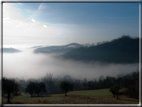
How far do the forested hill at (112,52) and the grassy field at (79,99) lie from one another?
1440mm

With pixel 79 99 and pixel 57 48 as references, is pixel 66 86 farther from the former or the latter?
pixel 57 48

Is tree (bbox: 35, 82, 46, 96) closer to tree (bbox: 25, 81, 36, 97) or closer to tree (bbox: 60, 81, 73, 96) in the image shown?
tree (bbox: 25, 81, 36, 97)

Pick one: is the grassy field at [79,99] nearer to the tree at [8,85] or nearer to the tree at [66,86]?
the tree at [66,86]

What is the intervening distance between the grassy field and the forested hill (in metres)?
1.44

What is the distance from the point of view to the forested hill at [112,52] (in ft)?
14.6

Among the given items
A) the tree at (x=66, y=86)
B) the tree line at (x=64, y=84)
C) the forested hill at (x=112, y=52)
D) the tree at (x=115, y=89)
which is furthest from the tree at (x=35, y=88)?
the tree at (x=115, y=89)

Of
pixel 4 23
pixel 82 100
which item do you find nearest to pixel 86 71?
pixel 82 100

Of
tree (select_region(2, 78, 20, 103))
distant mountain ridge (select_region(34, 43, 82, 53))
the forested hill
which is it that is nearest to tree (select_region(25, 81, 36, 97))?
tree (select_region(2, 78, 20, 103))

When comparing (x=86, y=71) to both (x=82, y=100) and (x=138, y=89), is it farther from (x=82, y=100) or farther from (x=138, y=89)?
(x=138, y=89)

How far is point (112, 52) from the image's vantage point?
458 cm

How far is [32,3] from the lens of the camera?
4434mm

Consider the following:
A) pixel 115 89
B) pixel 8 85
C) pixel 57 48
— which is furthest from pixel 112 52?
pixel 8 85

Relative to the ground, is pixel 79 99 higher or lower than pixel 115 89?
lower

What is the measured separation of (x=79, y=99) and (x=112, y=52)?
2.50 m
